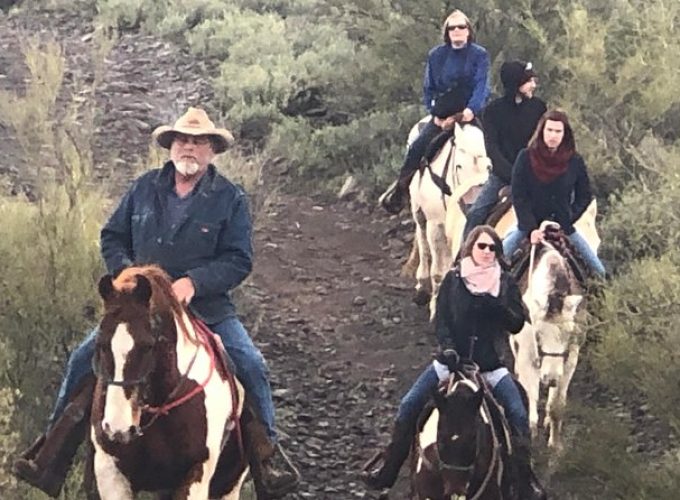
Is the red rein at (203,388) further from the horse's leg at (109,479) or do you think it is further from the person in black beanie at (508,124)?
the person in black beanie at (508,124)

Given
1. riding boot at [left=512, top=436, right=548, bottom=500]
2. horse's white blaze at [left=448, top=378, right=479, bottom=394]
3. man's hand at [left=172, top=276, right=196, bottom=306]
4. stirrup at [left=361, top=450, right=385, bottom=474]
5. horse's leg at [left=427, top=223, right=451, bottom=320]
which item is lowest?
horse's leg at [left=427, top=223, right=451, bottom=320]

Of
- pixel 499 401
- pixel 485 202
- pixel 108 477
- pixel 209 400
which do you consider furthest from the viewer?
pixel 485 202

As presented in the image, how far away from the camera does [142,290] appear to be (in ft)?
17.2

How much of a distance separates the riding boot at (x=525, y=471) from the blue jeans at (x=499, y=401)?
0.06 m

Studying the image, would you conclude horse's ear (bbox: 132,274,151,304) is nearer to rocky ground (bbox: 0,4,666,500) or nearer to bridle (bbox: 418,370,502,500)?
bridle (bbox: 418,370,502,500)

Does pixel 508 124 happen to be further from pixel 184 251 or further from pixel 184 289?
pixel 184 289

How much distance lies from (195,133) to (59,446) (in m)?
1.68

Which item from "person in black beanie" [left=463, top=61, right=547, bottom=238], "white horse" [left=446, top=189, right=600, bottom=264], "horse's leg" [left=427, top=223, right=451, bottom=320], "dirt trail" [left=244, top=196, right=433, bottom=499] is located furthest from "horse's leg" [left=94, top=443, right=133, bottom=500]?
"horse's leg" [left=427, top=223, right=451, bottom=320]

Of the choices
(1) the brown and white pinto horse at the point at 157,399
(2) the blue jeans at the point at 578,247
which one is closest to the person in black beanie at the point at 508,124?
(2) the blue jeans at the point at 578,247

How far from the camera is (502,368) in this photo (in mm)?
6508

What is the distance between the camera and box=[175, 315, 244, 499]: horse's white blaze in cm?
572

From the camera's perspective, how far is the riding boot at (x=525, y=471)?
6.42 metres

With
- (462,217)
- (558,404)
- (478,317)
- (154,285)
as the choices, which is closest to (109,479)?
(154,285)

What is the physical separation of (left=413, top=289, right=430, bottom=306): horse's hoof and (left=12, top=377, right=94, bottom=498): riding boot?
552 cm
